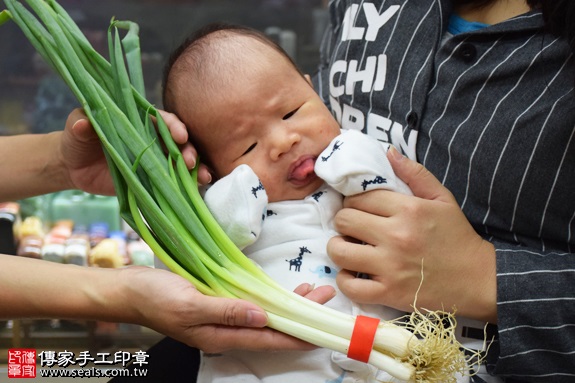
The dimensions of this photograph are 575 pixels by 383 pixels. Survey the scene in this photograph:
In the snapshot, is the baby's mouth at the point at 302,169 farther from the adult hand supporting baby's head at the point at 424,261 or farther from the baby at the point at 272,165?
the adult hand supporting baby's head at the point at 424,261

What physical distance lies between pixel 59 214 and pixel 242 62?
1.53 m

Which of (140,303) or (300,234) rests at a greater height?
(300,234)

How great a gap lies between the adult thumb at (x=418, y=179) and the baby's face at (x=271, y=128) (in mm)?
Result: 163

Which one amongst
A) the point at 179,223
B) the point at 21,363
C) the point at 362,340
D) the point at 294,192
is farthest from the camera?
the point at 21,363

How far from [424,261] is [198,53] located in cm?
64

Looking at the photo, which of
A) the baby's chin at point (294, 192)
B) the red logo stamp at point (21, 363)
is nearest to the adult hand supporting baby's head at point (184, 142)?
the baby's chin at point (294, 192)

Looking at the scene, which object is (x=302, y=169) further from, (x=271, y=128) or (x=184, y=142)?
(x=184, y=142)

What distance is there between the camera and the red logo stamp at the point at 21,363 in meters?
1.90

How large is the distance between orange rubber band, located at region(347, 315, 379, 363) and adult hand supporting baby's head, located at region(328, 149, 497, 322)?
8 cm

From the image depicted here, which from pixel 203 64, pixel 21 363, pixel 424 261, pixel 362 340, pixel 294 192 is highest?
pixel 203 64

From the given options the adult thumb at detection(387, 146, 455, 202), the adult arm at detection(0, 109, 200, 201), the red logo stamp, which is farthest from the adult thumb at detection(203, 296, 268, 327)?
the red logo stamp

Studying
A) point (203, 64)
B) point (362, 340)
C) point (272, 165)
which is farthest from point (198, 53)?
point (362, 340)

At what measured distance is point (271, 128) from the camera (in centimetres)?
134

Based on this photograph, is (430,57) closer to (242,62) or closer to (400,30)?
(400,30)
